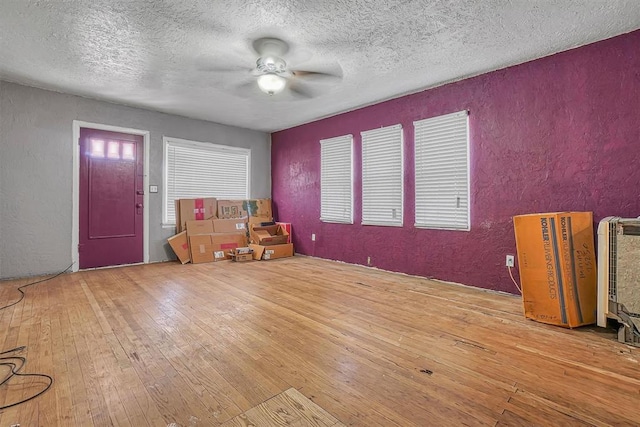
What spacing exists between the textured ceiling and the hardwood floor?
258 centimetres

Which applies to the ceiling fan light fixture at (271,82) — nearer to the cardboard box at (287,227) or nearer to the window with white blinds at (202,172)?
the window with white blinds at (202,172)

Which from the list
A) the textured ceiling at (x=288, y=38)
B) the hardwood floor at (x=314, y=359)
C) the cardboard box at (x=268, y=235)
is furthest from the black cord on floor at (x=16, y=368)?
the cardboard box at (x=268, y=235)

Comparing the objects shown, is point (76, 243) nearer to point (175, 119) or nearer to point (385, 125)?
point (175, 119)

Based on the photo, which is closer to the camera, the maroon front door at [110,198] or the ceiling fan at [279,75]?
the ceiling fan at [279,75]

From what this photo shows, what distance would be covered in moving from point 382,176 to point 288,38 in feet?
7.99

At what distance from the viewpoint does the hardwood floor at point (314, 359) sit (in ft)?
4.71

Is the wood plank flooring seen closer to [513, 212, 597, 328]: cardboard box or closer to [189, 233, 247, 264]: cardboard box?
[513, 212, 597, 328]: cardboard box

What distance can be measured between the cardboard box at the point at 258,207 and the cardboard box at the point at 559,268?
482 cm

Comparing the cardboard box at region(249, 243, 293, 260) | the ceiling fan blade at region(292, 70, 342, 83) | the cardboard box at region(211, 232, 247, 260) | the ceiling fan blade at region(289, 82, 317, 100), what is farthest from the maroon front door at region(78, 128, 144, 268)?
the ceiling fan blade at region(292, 70, 342, 83)

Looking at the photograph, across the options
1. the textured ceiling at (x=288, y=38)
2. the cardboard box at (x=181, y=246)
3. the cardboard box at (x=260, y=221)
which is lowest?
the cardboard box at (x=181, y=246)

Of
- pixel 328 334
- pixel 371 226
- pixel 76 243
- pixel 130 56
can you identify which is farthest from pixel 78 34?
pixel 371 226

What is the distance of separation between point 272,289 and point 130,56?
9.82 ft

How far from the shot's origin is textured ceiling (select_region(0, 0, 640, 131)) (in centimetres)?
241

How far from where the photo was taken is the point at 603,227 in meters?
2.42
